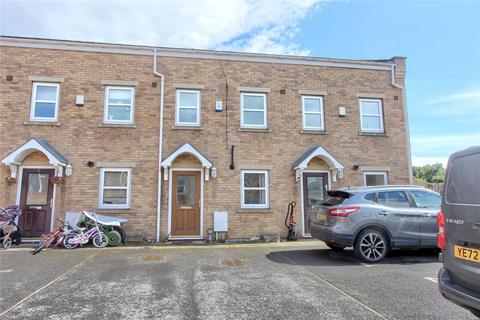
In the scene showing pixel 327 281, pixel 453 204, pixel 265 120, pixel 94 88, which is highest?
pixel 94 88

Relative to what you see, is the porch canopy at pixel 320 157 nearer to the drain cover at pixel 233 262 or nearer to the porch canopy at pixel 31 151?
the drain cover at pixel 233 262

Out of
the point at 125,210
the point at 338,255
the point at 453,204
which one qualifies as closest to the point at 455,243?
the point at 453,204

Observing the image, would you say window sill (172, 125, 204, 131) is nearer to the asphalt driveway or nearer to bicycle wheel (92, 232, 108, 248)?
bicycle wheel (92, 232, 108, 248)

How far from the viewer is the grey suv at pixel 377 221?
7270 mm

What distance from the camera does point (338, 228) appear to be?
23.8ft

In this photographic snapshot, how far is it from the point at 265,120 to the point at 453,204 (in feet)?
28.7

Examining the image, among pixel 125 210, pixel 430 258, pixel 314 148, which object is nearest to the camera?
pixel 430 258

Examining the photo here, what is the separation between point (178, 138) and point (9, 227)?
5.63 metres

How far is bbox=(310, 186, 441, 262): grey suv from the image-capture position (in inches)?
286

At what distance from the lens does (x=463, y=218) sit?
3525 mm

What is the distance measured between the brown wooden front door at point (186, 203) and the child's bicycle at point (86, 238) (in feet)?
7.35

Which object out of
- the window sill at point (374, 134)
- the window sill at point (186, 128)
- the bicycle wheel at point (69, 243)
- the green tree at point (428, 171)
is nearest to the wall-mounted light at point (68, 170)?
the bicycle wheel at point (69, 243)

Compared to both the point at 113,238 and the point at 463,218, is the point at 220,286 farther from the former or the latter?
the point at 113,238

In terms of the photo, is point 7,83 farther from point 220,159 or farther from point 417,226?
point 417,226
